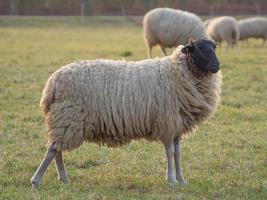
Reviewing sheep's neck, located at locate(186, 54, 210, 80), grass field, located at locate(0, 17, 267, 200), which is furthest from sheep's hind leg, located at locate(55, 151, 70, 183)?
sheep's neck, located at locate(186, 54, 210, 80)

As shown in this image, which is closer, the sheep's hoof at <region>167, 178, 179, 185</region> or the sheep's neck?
the sheep's hoof at <region>167, 178, 179, 185</region>

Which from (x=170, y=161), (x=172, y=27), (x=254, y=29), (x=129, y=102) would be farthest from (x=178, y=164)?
(x=254, y=29)

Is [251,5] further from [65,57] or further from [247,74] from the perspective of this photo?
[247,74]

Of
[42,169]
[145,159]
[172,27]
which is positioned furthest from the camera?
[172,27]

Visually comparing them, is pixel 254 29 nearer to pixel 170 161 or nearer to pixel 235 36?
pixel 235 36

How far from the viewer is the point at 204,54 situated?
6598mm

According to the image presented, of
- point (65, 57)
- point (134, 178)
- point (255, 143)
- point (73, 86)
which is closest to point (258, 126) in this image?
point (255, 143)

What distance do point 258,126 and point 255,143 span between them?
1098 mm

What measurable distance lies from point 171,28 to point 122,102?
12.4m

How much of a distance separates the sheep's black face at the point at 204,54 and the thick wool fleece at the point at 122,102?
5.8 inches

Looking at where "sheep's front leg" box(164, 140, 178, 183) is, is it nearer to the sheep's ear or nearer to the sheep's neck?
the sheep's neck

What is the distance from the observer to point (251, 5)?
196 feet

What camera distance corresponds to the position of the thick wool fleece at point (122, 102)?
6.34 metres

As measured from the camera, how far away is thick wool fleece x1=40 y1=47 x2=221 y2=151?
6.34 m
